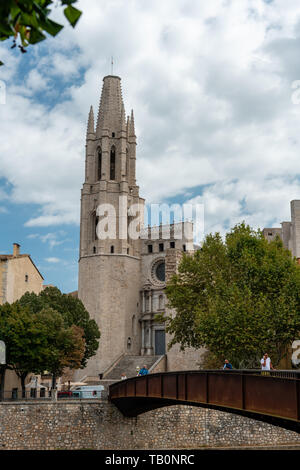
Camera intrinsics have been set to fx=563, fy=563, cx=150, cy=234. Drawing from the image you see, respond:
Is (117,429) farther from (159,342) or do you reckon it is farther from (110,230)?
(110,230)

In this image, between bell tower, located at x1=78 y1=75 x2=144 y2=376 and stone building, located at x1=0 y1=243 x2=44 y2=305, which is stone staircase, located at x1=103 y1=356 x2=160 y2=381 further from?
stone building, located at x1=0 y1=243 x2=44 y2=305

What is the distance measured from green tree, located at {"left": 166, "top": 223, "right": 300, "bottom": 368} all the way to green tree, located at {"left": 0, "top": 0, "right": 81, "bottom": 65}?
27799 millimetres

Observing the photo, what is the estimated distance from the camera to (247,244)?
37062 mm

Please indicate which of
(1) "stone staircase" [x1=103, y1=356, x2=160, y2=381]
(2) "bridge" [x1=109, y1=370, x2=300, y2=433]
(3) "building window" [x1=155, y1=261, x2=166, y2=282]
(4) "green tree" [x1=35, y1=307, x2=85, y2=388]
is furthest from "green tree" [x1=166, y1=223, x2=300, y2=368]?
(3) "building window" [x1=155, y1=261, x2=166, y2=282]

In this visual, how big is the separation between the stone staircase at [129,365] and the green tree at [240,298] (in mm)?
16511

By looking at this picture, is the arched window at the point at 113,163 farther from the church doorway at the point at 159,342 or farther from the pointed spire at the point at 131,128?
the church doorway at the point at 159,342

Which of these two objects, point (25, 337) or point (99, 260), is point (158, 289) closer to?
point (99, 260)

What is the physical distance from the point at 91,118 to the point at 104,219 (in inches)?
554

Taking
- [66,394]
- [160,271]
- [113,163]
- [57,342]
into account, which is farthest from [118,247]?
[66,394]

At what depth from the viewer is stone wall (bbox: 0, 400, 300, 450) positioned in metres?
33.6

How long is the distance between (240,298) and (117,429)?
36.2ft

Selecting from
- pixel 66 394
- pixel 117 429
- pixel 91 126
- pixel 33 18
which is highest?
pixel 91 126

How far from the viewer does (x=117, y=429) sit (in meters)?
34.3

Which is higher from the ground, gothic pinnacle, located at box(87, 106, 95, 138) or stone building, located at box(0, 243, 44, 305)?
gothic pinnacle, located at box(87, 106, 95, 138)
